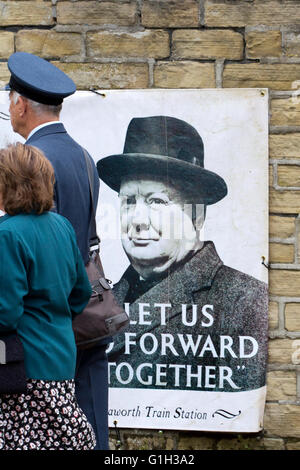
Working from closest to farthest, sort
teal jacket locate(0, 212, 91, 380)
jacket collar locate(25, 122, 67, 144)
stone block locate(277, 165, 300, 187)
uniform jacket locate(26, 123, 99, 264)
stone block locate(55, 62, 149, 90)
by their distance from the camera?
teal jacket locate(0, 212, 91, 380)
uniform jacket locate(26, 123, 99, 264)
jacket collar locate(25, 122, 67, 144)
stone block locate(277, 165, 300, 187)
stone block locate(55, 62, 149, 90)

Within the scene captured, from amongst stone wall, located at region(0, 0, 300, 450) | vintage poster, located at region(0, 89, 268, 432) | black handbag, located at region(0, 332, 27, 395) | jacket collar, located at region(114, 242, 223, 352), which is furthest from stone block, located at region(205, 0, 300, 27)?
black handbag, located at region(0, 332, 27, 395)

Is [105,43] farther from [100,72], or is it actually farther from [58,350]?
[58,350]

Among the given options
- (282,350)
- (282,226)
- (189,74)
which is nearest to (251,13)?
(189,74)

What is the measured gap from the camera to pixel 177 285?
14.3 ft

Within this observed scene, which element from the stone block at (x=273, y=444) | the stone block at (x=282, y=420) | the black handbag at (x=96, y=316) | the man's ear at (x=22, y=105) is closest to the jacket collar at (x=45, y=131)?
the man's ear at (x=22, y=105)

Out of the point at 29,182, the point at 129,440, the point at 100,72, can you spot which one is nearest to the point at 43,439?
the point at 29,182

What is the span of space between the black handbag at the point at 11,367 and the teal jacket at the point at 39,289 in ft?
0.12

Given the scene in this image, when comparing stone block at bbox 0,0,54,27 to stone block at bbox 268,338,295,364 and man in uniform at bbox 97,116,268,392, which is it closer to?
man in uniform at bbox 97,116,268,392

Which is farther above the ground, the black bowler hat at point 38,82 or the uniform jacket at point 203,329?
the black bowler hat at point 38,82

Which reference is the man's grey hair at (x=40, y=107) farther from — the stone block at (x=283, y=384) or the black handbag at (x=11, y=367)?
the stone block at (x=283, y=384)

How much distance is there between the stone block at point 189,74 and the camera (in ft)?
14.1

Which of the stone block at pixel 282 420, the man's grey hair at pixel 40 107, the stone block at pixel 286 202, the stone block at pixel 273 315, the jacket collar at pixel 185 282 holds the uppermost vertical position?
the man's grey hair at pixel 40 107

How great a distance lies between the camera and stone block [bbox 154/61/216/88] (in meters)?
4.31

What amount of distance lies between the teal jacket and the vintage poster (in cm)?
147
